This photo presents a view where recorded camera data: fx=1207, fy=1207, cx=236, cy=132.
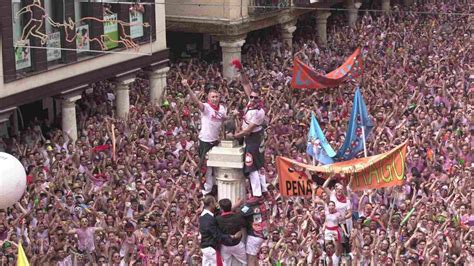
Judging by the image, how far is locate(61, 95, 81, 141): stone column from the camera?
26344 mm

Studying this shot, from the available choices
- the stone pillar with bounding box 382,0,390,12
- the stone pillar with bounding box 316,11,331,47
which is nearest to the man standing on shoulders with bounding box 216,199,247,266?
the stone pillar with bounding box 316,11,331,47

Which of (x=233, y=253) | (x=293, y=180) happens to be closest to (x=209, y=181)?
(x=233, y=253)

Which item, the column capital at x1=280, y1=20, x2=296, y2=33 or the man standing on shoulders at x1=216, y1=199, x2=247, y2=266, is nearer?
the man standing on shoulders at x1=216, y1=199, x2=247, y2=266

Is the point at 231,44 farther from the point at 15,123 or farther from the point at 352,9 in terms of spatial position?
the point at 352,9

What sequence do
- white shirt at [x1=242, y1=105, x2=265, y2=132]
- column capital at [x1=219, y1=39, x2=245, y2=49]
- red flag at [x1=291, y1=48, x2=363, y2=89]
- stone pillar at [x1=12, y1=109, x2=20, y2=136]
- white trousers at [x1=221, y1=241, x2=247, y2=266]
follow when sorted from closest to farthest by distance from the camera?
white trousers at [x1=221, y1=241, x2=247, y2=266], white shirt at [x1=242, y1=105, x2=265, y2=132], stone pillar at [x1=12, y1=109, x2=20, y2=136], red flag at [x1=291, y1=48, x2=363, y2=89], column capital at [x1=219, y1=39, x2=245, y2=49]

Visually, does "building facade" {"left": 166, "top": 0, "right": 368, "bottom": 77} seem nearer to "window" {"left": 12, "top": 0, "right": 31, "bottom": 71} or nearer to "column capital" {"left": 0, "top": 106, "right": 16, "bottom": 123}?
"window" {"left": 12, "top": 0, "right": 31, "bottom": 71}

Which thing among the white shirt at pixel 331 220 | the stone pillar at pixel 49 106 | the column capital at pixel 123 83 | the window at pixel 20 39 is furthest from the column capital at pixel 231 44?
the white shirt at pixel 331 220

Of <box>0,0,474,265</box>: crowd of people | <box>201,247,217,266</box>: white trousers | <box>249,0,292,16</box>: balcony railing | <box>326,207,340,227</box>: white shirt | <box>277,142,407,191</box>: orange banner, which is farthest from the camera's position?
<box>249,0,292,16</box>: balcony railing

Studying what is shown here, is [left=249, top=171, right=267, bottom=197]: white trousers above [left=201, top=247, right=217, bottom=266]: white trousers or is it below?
above

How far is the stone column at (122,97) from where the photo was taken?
93.6ft

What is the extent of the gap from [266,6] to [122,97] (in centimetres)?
809

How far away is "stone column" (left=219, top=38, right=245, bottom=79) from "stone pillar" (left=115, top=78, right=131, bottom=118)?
17.8ft

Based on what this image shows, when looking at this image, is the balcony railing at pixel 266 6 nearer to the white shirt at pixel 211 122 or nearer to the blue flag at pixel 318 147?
the blue flag at pixel 318 147

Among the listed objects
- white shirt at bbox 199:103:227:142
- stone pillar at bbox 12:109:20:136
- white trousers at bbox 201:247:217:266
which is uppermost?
white shirt at bbox 199:103:227:142
